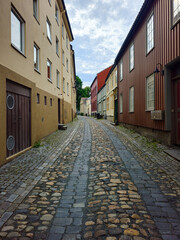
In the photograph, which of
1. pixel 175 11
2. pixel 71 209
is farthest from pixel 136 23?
pixel 71 209

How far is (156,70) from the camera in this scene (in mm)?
8258

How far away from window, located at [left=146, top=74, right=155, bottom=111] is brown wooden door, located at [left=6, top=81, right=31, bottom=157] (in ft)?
18.0

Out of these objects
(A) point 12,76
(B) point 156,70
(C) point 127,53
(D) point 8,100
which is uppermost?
(C) point 127,53

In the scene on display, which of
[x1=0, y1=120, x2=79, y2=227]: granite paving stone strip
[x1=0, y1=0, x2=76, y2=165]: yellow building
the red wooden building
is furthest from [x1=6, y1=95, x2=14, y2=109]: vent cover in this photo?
the red wooden building

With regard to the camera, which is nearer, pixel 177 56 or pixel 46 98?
pixel 177 56

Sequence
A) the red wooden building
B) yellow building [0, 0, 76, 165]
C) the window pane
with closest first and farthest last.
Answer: yellow building [0, 0, 76, 165], the window pane, the red wooden building

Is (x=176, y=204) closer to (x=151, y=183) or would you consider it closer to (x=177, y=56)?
(x=151, y=183)

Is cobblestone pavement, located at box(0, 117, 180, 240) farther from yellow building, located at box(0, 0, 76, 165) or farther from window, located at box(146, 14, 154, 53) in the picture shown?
window, located at box(146, 14, 154, 53)

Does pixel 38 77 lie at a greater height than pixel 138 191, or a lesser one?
greater

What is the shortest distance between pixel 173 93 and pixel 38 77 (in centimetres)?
607

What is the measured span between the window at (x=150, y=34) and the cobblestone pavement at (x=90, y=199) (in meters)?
6.07

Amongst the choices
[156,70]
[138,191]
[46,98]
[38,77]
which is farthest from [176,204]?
[46,98]

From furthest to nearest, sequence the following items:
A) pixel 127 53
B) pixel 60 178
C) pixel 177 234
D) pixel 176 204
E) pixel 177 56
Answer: pixel 127 53 < pixel 177 56 < pixel 60 178 < pixel 176 204 < pixel 177 234

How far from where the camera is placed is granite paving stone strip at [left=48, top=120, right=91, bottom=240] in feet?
7.86
